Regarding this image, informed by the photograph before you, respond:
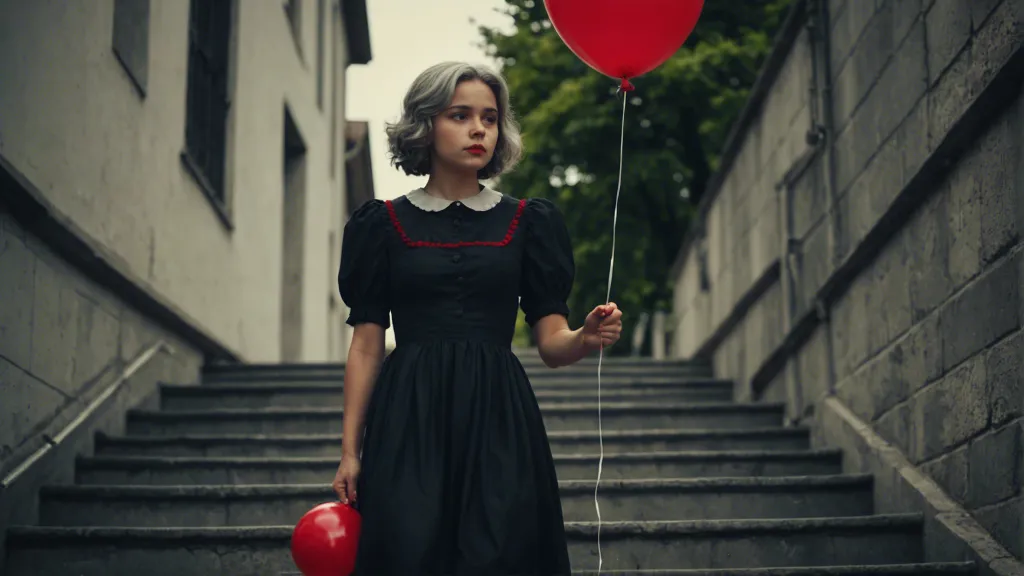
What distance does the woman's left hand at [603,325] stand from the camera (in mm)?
2848

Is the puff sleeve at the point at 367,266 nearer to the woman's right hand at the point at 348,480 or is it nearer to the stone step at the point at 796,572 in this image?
the woman's right hand at the point at 348,480

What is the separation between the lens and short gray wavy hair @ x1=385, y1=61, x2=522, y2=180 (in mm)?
3068

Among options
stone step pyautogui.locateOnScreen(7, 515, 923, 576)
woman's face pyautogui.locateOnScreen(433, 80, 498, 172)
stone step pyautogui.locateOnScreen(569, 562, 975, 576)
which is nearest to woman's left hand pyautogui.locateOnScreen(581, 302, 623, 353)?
woman's face pyautogui.locateOnScreen(433, 80, 498, 172)

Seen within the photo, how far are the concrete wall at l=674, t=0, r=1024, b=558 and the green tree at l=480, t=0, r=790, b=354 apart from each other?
9127 mm

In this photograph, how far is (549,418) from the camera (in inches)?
289

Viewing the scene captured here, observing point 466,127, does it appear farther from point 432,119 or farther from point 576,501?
point 576,501

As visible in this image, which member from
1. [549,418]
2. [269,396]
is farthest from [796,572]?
[269,396]

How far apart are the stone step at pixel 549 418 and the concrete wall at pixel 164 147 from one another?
85 cm

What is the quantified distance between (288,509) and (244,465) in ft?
2.05

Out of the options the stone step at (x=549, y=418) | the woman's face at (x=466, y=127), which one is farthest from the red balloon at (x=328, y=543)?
the stone step at (x=549, y=418)

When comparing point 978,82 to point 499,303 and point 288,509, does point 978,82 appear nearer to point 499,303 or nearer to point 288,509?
point 499,303

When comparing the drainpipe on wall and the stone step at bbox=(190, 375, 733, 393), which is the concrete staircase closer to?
the drainpipe on wall

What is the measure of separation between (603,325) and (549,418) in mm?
4524

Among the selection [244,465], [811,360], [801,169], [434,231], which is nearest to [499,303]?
[434,231]
